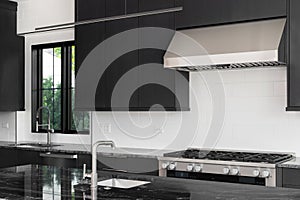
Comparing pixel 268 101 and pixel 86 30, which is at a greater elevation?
pixel 86 30

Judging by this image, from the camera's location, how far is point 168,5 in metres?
4.55

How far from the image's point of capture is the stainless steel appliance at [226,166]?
365 cm

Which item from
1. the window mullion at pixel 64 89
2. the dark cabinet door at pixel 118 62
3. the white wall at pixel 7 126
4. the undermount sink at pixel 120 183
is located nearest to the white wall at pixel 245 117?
the dark cabinet door at pixel 118 62

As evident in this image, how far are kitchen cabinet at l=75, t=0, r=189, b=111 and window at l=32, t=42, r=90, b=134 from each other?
26.9 inches

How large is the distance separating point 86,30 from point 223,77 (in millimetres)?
1730

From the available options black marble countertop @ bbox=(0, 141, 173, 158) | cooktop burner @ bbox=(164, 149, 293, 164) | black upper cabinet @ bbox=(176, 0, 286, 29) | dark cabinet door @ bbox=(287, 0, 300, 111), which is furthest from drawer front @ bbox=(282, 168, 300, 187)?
black upper cabinet @ bbox=(176, 0, 286, 29)

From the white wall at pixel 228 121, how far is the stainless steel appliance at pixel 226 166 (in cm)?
21

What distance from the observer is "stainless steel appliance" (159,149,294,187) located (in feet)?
12.0

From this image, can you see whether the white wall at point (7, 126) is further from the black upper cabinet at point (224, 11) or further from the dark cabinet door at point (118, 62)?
the black upper cabinet at point (224, 11)

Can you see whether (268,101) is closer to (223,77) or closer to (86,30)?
(223,77)

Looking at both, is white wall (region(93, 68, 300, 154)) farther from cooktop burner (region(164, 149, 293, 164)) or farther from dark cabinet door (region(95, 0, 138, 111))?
dark cabinet door (region(95, 0, 138, 111))

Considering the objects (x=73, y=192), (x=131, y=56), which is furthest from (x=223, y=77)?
(x=73, y=192)

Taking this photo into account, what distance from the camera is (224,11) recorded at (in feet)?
13.7

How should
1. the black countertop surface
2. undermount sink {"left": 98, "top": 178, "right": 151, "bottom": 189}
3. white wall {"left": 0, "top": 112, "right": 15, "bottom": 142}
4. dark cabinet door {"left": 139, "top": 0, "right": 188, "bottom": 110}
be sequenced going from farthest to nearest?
white wall {"left": 0, "top": 112, "right": 15, "bottom": 142}
dark cabinet door {"left": 139, "top": 0, "right": 188, "bottom": 110}
undermount sink {"left": 98, "top": 178, "right": 151, "bottom": 189}
the black countertop surface
